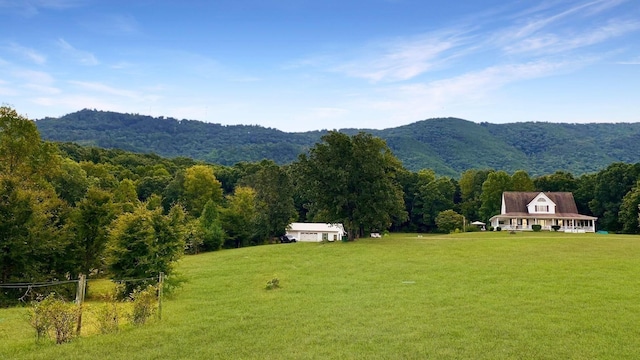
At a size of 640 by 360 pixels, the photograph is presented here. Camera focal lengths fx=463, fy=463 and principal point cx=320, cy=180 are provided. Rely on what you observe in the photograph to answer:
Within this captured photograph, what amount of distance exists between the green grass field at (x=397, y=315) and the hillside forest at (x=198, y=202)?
4.65 meters

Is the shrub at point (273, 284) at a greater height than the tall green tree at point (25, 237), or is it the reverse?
the tall green tree at point (25, 237)

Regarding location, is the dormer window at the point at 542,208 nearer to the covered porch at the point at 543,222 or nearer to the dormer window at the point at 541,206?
the dormer window at the point at 541,206

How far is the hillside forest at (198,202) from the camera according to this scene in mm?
23500

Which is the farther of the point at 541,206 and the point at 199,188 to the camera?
the point at 199,188

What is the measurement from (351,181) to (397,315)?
93.8 feet

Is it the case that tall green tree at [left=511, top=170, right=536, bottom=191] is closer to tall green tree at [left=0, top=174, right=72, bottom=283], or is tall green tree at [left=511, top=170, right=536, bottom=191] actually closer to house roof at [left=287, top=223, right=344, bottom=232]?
house roof at [left=287, top=223, right=344, bottom=232]

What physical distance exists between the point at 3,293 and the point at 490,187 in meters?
65.5

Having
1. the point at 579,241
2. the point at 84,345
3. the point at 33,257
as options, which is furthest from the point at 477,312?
the point at 579,241

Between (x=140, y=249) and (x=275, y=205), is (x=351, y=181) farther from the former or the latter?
(x=140, y=249)

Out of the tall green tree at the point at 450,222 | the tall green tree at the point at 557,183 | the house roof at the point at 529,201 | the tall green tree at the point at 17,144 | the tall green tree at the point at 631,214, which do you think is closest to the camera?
the tall green tree at the point at 17,144

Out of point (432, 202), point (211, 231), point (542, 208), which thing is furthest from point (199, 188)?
point (542, 208)

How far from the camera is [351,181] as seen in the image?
43.6 m

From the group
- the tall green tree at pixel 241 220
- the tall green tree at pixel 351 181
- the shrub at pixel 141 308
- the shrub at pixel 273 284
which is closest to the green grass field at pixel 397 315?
the shrub at pixel 273 284

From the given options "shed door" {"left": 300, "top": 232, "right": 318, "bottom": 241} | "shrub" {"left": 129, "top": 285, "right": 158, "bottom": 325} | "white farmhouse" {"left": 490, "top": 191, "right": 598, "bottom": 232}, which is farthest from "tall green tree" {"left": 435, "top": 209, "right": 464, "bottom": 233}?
"shrub" {"left": 129, "top": 285, "right": 158, "bottom": 325}
